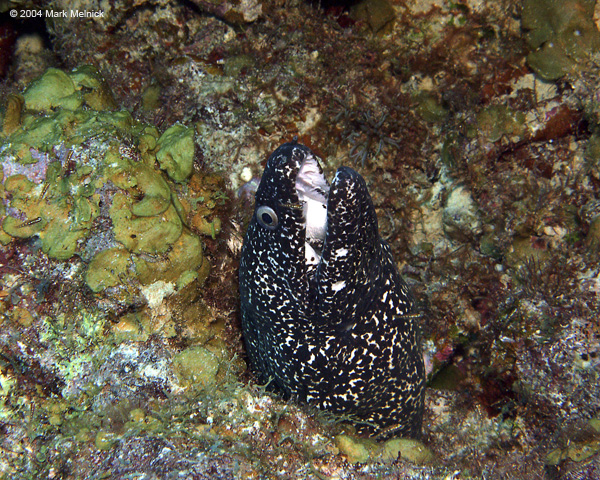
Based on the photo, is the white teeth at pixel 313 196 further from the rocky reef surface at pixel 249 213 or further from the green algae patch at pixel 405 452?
the green algae patch at pixel 405 452

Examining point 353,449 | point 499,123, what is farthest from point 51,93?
point 499,123

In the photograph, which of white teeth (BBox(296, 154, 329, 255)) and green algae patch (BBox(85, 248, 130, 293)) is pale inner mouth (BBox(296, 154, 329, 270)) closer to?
white teeth (BBox(296, 154, 329, 255))

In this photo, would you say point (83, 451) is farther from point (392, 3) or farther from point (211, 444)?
point (392, 3)

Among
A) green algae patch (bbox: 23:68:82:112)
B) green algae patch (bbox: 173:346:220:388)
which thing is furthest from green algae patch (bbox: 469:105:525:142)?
green algae patch (bbox: 23:68:82:112)

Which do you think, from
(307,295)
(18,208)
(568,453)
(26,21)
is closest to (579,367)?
(568,453)

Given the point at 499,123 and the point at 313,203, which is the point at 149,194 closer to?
the point at 313,203

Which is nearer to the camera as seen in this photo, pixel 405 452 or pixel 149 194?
pixel 405 452

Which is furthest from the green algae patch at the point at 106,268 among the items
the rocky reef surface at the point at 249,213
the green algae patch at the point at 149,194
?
the green algae patch at the point at 149,194
